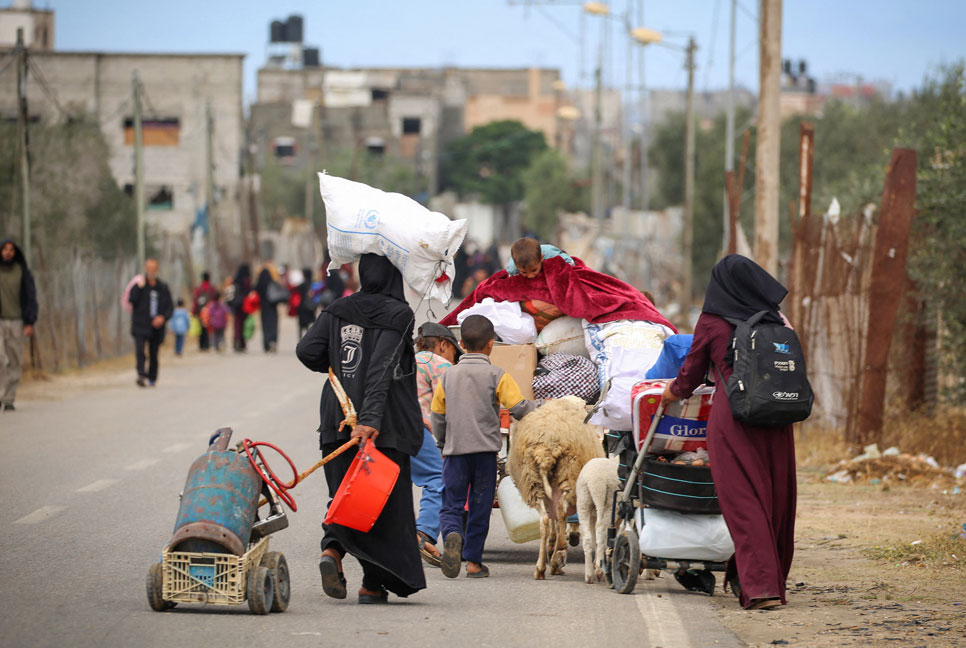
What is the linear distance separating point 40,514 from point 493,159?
103032mm

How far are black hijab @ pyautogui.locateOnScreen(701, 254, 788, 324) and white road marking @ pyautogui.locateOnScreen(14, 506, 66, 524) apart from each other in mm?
5535

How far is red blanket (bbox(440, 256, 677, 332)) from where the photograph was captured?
1005 cm

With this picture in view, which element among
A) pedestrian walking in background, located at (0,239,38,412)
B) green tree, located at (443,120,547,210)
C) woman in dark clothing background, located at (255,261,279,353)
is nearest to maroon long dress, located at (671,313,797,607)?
pedestrian walking in background, located at (0,239,38,412)

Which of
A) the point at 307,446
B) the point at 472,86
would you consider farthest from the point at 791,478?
the point at 472,86

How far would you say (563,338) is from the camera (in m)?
10.3

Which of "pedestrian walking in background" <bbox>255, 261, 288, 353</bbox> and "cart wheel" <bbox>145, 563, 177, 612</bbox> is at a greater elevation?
"cart wheel" <bbox>145, 563, 177, 612</bbox>

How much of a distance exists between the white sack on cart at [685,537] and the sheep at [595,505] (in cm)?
42

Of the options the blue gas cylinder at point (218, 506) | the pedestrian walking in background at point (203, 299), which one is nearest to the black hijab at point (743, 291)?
the blue gas cylinder at point (218, 506)

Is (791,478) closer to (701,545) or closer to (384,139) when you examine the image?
(701,545)

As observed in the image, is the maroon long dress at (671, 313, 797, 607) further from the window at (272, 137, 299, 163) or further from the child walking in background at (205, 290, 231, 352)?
the window at (272, 137, 299, 163)

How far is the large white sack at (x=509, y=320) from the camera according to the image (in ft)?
33.2

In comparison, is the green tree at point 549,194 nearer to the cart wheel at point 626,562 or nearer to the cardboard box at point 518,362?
the cardboard box at point 518,362

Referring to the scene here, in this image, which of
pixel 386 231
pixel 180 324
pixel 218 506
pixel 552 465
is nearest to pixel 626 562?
pixel 552 465

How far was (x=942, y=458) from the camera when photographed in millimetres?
15188
